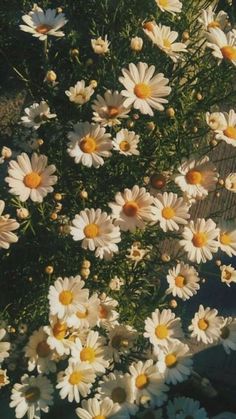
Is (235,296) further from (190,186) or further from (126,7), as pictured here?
(126,7)

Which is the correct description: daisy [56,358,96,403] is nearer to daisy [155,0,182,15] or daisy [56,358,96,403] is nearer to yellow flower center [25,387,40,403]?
yellow flower center [25,387,40,403]

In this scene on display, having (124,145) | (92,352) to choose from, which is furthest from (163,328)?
(124,145)

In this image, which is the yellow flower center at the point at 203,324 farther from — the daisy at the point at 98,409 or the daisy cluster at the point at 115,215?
the daisy at the point at 98,409

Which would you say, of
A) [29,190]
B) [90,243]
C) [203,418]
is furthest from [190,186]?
[203,418]

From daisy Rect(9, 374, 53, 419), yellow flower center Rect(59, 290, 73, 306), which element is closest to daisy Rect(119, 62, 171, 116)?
yellow flower center Rect(59, 290, 73, 306)

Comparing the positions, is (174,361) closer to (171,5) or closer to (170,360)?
(170,360)
